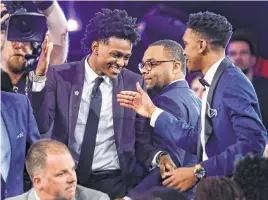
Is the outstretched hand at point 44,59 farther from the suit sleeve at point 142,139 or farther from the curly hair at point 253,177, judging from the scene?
the curly hair at point 253,177

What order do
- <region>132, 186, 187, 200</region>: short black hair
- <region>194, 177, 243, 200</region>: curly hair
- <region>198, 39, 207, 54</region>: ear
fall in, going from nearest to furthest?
<region>132, 186, 187, 200</region>: short black hair → <region>194, 177, 243, 200</region>: curly hair → <region>198, 39, 207, 54</region>: ear

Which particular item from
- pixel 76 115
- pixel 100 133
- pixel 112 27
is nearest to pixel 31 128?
pixel 76 115

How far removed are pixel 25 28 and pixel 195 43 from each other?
96 cm

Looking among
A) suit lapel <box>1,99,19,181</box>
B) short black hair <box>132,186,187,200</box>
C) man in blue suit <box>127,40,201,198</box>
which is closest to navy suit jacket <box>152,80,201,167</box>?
man in blue suit <box>127,40,201,198</box>

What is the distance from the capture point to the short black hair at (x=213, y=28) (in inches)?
126

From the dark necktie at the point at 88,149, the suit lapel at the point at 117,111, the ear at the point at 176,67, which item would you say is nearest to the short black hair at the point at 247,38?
the ear at the point at 176,67

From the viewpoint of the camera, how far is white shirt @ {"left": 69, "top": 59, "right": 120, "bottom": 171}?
347cm

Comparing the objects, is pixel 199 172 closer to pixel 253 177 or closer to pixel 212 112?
pixel 212 112

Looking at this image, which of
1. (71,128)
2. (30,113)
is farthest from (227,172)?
(30,113)

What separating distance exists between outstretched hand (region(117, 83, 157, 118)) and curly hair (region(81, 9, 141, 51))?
0.36 meters

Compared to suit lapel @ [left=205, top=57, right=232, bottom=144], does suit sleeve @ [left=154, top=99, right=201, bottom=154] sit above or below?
below

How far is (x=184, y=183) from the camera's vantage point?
10.3ft

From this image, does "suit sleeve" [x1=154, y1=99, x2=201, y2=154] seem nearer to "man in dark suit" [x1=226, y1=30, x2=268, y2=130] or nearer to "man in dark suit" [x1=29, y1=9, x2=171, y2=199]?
"man in dark suit" [x1=29, y1=9, x2=171, y2=199]

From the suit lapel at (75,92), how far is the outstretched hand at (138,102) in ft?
0.97
